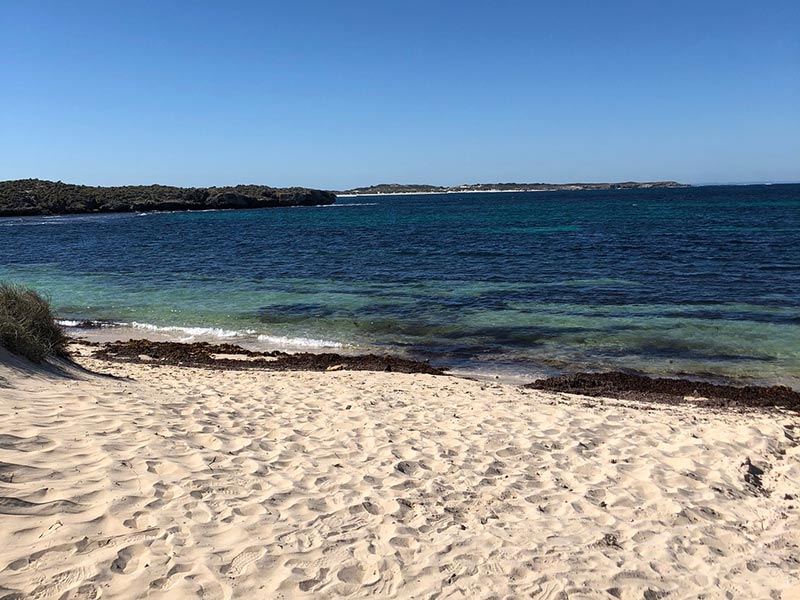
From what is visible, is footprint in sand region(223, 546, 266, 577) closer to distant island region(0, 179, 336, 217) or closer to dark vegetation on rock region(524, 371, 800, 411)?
dark vegetation on rock region(524, 371, 800, 411)

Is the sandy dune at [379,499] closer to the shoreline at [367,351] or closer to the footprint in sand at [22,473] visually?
the footprint in sand at [22,473]

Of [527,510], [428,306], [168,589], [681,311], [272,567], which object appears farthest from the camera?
[428,306]

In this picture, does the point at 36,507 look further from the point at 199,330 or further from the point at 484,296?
the point at 484,296

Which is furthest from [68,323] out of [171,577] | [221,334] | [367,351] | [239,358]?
[171,577]

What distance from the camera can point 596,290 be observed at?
19.9 metres

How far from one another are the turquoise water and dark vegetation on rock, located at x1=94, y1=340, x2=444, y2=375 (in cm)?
111

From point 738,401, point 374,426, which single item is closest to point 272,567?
point 374,426

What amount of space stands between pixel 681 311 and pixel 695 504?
476 inches

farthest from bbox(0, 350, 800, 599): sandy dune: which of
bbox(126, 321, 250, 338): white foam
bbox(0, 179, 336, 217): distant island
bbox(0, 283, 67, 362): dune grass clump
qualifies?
bbox(0, 179, 336, 217): distant island

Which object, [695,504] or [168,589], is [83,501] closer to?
[168,589]

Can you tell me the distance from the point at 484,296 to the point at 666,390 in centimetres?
944

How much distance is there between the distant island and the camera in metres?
86.1

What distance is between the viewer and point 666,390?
406 inches

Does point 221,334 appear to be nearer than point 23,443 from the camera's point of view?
No
